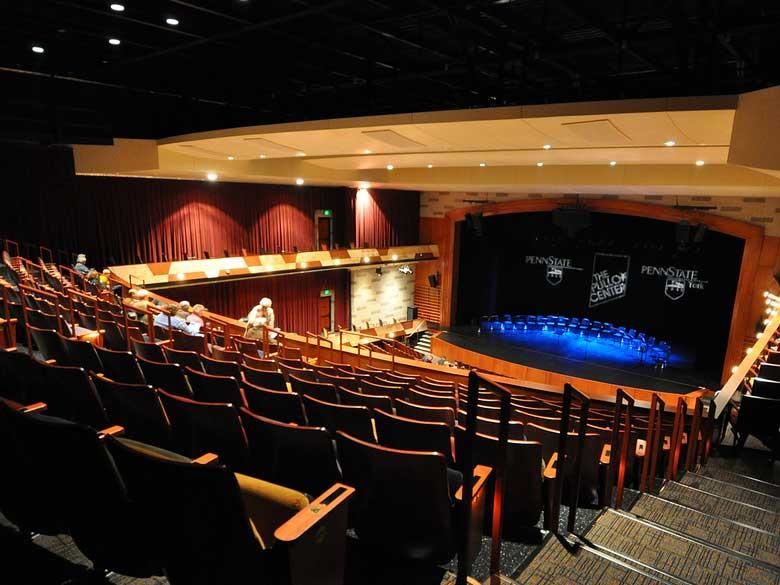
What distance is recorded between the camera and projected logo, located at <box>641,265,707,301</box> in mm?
14039

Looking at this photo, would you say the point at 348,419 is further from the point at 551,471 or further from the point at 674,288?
the point at 674,288

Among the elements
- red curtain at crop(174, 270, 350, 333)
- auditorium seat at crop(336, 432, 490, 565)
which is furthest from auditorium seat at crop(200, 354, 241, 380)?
red curtain at crop(174, 270, 350, 333)

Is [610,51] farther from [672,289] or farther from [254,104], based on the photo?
[672,289]

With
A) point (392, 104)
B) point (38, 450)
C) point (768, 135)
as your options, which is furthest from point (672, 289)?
point (38, 450)

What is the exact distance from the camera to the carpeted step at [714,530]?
9.29 ft

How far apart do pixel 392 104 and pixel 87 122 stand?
18.3ft

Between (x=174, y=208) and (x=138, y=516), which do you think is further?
(x=174, y=208)

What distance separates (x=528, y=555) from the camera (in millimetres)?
2328

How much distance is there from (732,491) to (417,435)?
3.21 m

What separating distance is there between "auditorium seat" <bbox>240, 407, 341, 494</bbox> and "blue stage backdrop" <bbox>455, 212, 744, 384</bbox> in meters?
13.1

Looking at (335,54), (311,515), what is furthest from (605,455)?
(335,54)

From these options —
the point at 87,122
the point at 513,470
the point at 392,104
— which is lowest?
the point at 513,470

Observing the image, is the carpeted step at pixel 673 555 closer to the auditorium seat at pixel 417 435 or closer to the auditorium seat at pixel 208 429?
the auditorium seat at pixel 417 435

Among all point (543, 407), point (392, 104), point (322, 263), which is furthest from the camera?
point (322, 263)
